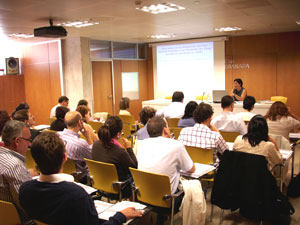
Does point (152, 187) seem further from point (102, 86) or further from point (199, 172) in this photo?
point (102, 86)

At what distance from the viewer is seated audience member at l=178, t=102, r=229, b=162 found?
3.47 meters

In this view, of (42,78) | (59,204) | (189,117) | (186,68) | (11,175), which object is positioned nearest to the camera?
(59,204)

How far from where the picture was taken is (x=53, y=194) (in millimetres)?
1698

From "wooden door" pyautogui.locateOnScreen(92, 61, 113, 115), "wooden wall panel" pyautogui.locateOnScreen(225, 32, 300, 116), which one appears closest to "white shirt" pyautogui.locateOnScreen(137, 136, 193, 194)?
"wooden door" pyautogui.locateOnScreen(92, 61, 113, 115)

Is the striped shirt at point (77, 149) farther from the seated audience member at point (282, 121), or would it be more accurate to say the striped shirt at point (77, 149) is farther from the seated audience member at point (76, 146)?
the seated audience member at point (282, 121)

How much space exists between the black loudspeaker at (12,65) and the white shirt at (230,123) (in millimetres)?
8336

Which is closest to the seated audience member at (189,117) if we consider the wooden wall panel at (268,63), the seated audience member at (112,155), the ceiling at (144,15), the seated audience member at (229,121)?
the seated audience member at (229,121)

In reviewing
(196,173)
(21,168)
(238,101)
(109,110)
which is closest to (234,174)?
(196,173)

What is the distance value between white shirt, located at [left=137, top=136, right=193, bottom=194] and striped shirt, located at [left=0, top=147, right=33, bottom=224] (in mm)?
1073

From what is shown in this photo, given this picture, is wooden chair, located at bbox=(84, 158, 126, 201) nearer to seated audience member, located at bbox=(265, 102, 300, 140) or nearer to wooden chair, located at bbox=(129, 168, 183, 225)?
wooden chair, located at bbox=(129, 168, 183, 225)

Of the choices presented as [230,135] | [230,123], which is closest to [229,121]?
[230,123]

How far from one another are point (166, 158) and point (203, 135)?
995 millimetres

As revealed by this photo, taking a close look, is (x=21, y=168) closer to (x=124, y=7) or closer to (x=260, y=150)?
(x=260, y=150)

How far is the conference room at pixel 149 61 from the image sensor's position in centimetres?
752
